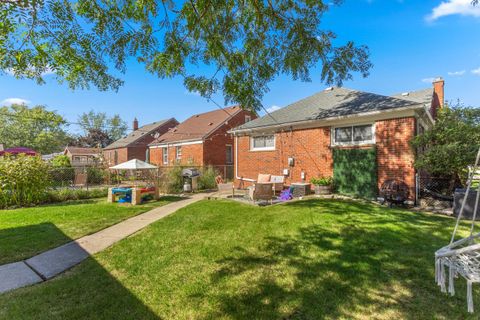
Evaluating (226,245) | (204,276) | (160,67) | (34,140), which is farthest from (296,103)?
(34,140)

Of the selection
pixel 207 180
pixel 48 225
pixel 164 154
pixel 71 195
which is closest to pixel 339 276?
pixel 48 225

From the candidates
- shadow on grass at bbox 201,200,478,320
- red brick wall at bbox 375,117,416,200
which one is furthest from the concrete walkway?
red brick wall at bbox 375,117,416,200

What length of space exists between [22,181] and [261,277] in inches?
456

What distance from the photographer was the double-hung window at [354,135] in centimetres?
1052

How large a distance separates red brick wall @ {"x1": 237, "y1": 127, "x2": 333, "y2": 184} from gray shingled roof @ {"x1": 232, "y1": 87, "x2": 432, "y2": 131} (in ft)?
2.59

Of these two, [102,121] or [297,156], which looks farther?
[102,121]

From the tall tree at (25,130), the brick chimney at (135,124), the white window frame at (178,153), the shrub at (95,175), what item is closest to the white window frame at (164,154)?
the white window frame at (178,153)

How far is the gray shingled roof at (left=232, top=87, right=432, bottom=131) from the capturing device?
10.2m

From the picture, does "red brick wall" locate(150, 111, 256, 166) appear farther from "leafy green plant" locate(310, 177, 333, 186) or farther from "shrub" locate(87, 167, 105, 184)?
"leafy green plant" locate(310, 177, 333, 186)

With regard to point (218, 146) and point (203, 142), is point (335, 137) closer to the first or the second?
point (203, 142)

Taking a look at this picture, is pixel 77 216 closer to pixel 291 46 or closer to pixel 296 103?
pixel 291 46

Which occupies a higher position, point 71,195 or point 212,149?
point 212,149

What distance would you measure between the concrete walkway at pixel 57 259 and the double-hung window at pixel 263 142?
8864 mm

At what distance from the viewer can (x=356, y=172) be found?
10.7 metres
